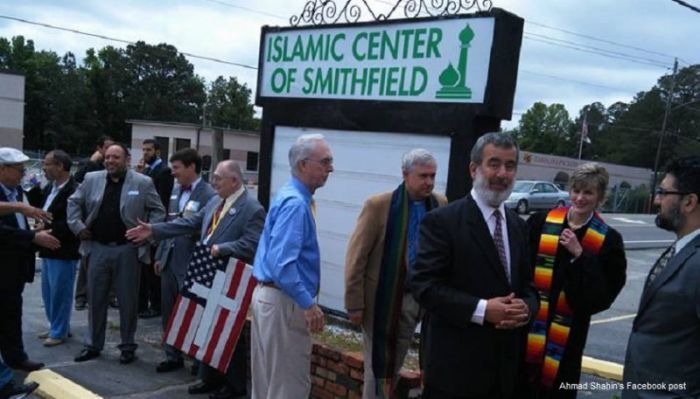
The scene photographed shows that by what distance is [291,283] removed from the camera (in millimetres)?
3164

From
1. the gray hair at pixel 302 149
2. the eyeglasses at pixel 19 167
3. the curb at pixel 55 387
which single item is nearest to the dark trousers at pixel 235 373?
the curb at pixel 55 387

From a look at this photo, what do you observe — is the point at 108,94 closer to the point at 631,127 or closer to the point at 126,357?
the point at 631,127

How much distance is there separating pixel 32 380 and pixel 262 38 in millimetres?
3720

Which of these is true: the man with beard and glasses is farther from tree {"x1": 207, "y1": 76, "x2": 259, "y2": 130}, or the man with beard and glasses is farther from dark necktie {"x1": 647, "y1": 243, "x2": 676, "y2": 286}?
tree {"x1": 207, "y1": 76, "x2": 259, "y2": 130}

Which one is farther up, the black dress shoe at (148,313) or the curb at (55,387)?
the curb at (55,387)

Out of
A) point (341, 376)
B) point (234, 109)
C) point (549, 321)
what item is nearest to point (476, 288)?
point (549, 321)

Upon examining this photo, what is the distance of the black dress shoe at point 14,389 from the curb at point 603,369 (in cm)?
477

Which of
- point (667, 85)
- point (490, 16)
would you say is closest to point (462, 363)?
point (490, 16)

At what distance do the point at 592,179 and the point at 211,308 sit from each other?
3004 millimetres

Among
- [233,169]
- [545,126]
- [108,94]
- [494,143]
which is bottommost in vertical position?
[233,169]

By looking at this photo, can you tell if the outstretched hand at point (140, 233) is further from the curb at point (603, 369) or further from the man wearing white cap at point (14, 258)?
the curb at point (603, 369)

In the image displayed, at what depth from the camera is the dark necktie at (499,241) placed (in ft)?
8.88

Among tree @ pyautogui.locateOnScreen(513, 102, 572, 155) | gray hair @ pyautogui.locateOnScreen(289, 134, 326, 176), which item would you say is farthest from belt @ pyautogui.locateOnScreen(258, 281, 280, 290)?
tree @ pyautogui.locateOnScreen(513, 102, 572, 155)

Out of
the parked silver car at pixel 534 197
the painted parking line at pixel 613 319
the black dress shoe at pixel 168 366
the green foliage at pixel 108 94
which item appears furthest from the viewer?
the green foliage at pixel 108 94
